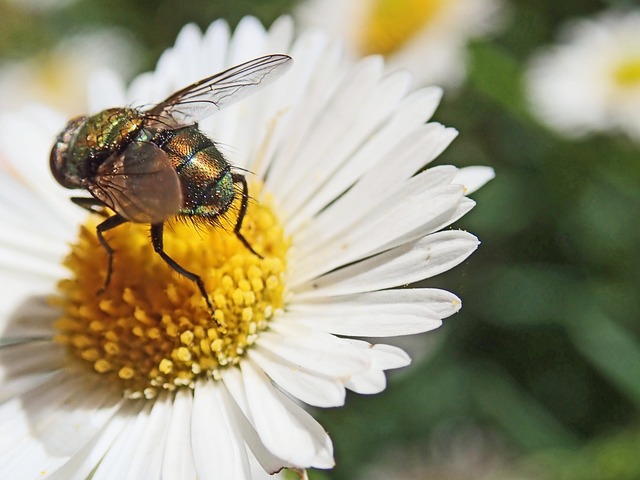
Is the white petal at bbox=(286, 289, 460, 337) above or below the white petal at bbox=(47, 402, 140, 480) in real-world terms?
above

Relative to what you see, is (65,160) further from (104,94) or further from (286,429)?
(286,429)

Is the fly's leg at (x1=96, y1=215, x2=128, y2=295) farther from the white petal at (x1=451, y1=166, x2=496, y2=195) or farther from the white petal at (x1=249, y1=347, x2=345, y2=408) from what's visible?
the white petal at (x1=451, y1=166, x2=496, y2=195)

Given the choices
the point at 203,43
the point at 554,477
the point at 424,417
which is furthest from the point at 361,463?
the point at 203,43

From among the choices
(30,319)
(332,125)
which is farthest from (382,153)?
(30,319)

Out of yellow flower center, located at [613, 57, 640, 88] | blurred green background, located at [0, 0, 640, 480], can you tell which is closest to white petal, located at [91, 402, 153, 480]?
blurred green background, located at [0, 0, 640, 480]

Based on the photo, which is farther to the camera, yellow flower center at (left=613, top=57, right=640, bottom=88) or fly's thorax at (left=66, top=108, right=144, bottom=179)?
yellow flower center at (left=613, top=57, right=640, bottom=88)

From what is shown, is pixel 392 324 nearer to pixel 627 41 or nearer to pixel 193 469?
pixel 193 469
